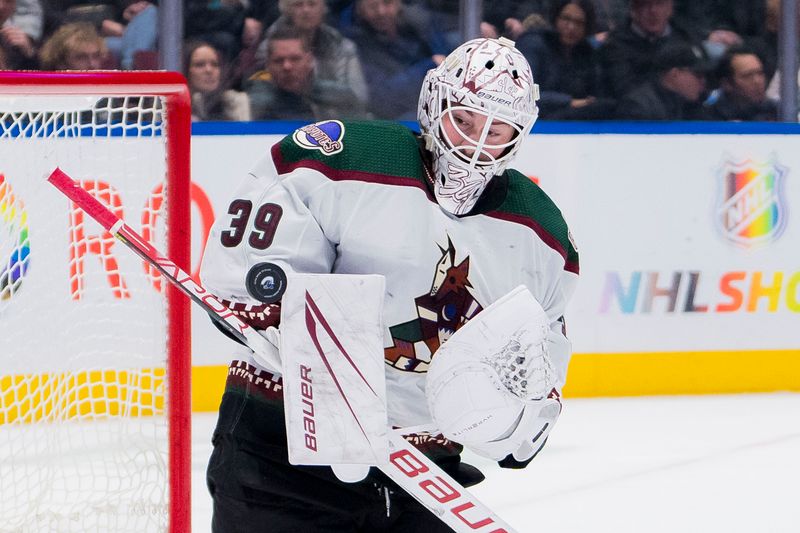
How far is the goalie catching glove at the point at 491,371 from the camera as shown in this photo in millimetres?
1525

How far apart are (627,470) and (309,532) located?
1889mm

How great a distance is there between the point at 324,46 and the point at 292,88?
0.16m

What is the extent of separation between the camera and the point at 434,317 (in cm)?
161

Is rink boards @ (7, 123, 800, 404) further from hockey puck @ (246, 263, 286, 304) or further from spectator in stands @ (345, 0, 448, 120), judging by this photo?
hockey puck @ (246, 263, 286, 304)

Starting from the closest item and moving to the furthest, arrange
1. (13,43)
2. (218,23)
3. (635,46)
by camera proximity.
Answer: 1. (13,43)
2. (218,23)
3. (635,46)

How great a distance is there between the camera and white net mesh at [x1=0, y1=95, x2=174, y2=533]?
2000mm

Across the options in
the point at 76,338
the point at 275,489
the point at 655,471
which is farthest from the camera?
the point at 655,471

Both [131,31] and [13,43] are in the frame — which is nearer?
[13,43]

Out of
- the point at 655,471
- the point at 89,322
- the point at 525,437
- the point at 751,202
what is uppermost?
the point at 525,437

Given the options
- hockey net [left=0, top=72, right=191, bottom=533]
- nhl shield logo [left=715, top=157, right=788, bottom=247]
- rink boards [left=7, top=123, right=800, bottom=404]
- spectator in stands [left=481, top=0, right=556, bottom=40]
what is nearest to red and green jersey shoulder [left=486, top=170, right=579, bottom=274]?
hockey net [left=0, top=72, right=191, bottom=533]

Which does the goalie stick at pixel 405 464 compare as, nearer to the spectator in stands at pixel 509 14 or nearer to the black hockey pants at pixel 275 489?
the black hockey pants at pixel 275 489

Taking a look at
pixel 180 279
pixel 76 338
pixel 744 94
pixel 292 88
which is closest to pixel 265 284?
pixel 180 279

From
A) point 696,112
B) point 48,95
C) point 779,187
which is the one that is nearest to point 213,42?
point 696,112

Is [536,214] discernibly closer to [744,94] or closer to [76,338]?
[76,338]
